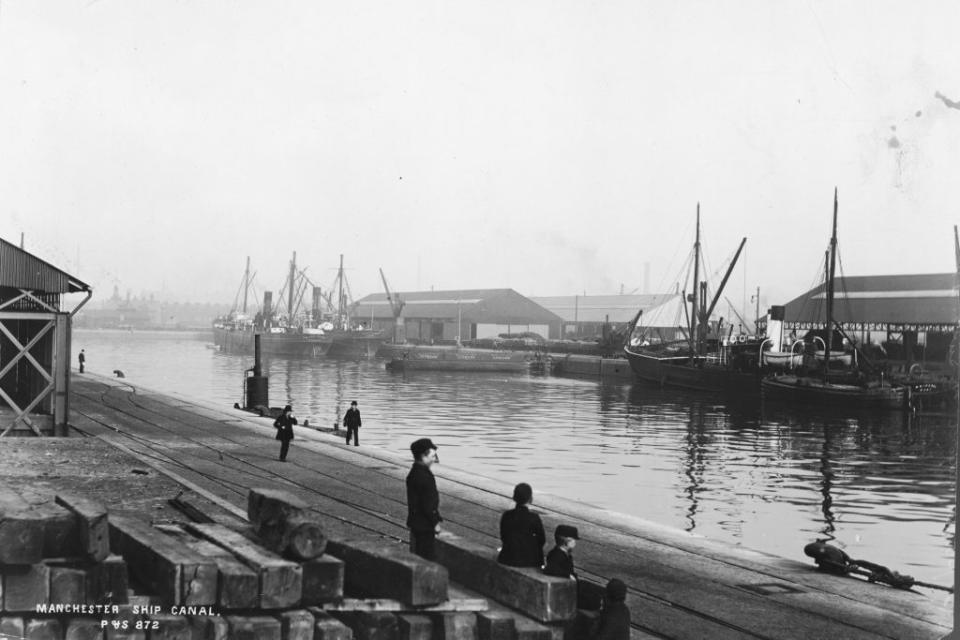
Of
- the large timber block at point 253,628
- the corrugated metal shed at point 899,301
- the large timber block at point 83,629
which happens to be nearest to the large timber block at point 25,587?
the large timber block at point 83,629

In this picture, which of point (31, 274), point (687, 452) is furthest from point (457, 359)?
point (31, 274)

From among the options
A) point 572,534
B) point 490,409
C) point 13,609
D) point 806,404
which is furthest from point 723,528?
point 806,404

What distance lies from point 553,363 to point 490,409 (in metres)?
50.1

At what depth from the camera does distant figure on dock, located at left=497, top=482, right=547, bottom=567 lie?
9.15 metres

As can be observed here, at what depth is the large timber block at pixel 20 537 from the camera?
265 inches

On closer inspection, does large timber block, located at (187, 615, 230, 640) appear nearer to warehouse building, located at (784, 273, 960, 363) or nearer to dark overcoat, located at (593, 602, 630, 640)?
dark overcoat, located at (593, 602, 630, 640)

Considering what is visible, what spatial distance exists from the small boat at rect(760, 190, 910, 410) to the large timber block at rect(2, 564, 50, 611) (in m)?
56.9

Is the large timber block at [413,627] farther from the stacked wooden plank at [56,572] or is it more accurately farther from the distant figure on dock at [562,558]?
the stacked wooden plank at [56,572]

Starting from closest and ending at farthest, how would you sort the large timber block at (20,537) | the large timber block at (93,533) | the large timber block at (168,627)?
the large timber block at (20,537) < the large timber block at (93,533) < the large timber block at (168,627)

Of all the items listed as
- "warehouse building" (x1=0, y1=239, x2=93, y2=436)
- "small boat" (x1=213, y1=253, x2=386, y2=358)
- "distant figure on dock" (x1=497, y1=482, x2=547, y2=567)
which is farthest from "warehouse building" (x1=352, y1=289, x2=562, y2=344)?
"small boat" (x1=213, y1=253, x2=386, y2=358)

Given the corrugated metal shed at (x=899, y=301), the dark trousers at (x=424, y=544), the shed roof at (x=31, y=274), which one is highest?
the corrugated metal shed at (x=899, y=301)

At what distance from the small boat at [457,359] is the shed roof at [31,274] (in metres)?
32.7

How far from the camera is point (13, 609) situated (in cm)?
689

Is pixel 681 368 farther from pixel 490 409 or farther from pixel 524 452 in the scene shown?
pixel 524 452
